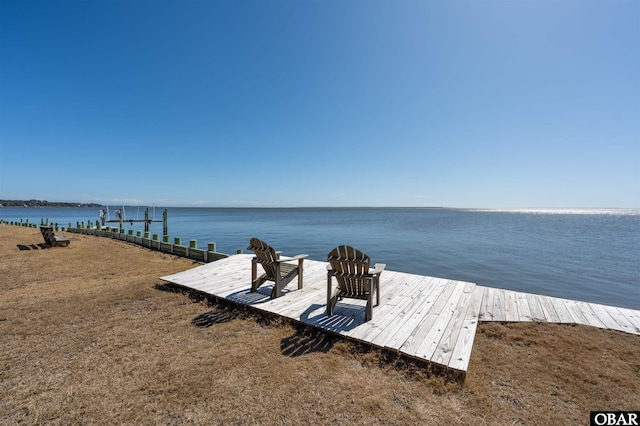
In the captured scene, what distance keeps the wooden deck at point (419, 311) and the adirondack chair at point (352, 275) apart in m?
0.35

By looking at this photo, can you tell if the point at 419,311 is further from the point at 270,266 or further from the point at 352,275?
the point at 270,266

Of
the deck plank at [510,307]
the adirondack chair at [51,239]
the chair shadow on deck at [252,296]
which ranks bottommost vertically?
the deck plank at [510,307]

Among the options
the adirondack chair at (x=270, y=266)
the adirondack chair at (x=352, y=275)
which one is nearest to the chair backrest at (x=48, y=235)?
the adirondack chair at (x=270, y=266)

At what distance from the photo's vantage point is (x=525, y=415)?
283 cm

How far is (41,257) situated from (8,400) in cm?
1127

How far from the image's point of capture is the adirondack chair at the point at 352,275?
15.6 feet

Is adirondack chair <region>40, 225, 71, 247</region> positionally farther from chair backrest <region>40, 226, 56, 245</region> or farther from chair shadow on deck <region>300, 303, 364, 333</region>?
chair shadow on deck <region>300, 303, 364, 333</region>

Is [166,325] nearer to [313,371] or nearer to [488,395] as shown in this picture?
[313,371]

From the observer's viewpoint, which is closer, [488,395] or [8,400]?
[8,400]

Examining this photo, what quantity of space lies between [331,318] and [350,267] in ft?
3.28

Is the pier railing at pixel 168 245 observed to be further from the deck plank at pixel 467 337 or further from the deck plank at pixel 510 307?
the deck plank at pixel 510 307

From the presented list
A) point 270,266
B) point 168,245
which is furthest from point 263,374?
point 168,245

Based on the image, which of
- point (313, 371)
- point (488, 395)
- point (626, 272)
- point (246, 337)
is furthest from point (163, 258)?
point (626, 272)

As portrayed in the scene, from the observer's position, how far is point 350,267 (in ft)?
15.8
